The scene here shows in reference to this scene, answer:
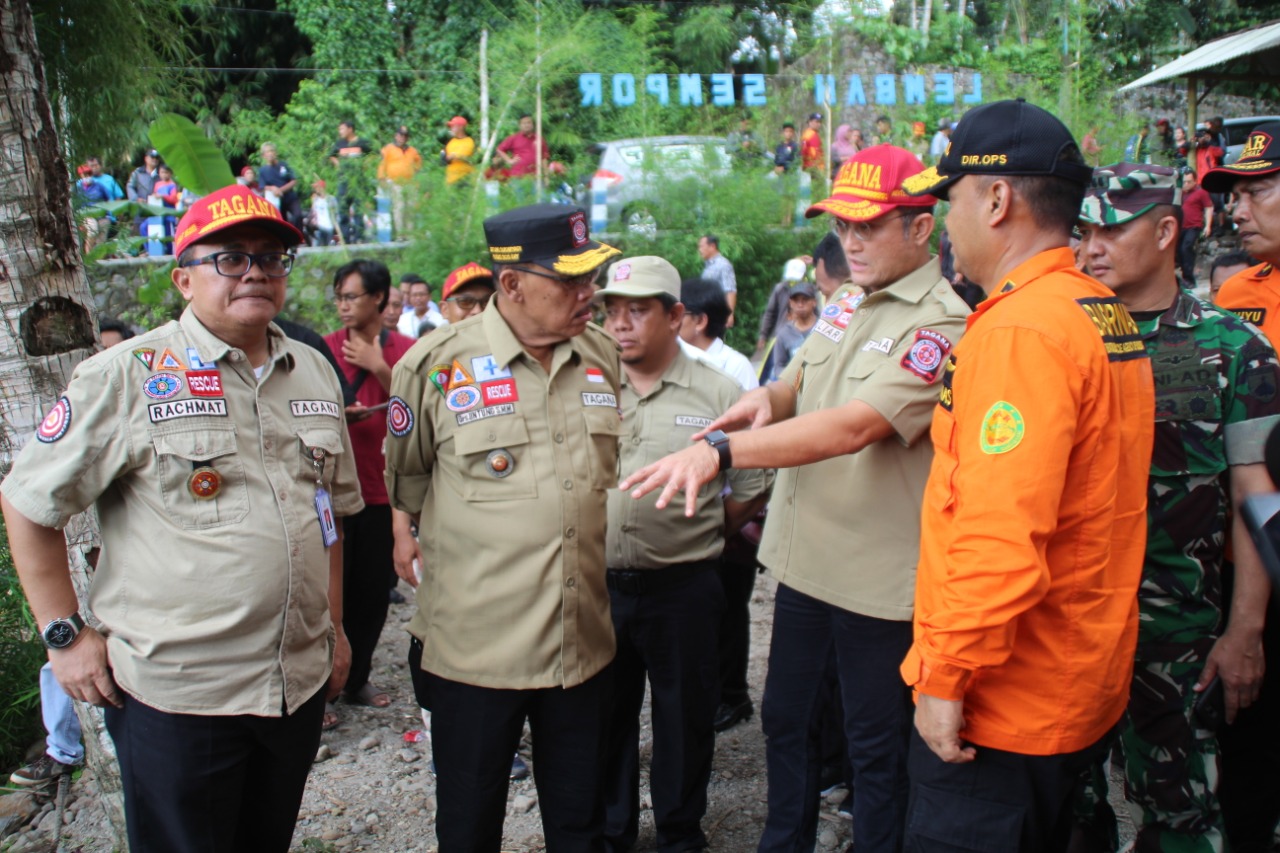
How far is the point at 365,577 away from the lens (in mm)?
4766

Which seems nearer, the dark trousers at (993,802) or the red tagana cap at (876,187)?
the dark trousers at (993,802)

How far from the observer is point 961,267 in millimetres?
2305

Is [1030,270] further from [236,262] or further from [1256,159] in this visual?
[236,262]

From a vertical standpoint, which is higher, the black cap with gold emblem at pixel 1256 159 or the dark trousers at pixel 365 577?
the black cap with gold emblem at pixel 1256 159

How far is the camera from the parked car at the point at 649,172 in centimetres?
1264

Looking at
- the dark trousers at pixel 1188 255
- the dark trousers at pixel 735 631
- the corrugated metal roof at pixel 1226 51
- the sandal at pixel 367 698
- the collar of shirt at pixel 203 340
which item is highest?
the corrugated metal roof at pixel 1226 51

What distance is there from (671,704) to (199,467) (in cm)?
Result: 187

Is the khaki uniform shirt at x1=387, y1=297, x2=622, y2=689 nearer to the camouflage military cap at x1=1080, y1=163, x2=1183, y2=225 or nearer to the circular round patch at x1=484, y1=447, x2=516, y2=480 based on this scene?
the circular round patch at x1=484, y1=447, x2=516, y2=480

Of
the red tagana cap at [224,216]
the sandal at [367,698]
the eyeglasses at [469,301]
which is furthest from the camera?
the eyeglasses at [469,301]

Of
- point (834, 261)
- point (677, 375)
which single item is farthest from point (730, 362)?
point (677, 375)

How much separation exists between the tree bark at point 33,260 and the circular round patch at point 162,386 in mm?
1065

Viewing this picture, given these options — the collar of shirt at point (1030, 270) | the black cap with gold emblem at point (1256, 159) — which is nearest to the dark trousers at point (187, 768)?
the collar of shirt at point (1030, 270)

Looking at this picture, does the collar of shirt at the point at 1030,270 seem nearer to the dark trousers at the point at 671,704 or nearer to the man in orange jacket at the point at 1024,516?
the man in orange jacket at the point at 1024,516

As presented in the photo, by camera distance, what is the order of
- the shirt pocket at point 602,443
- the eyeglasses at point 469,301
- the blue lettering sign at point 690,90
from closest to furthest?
the shirt pocket at point 602,443 < the eyeglasses at point 469,301 < the blue lettering sign at point 690,90
